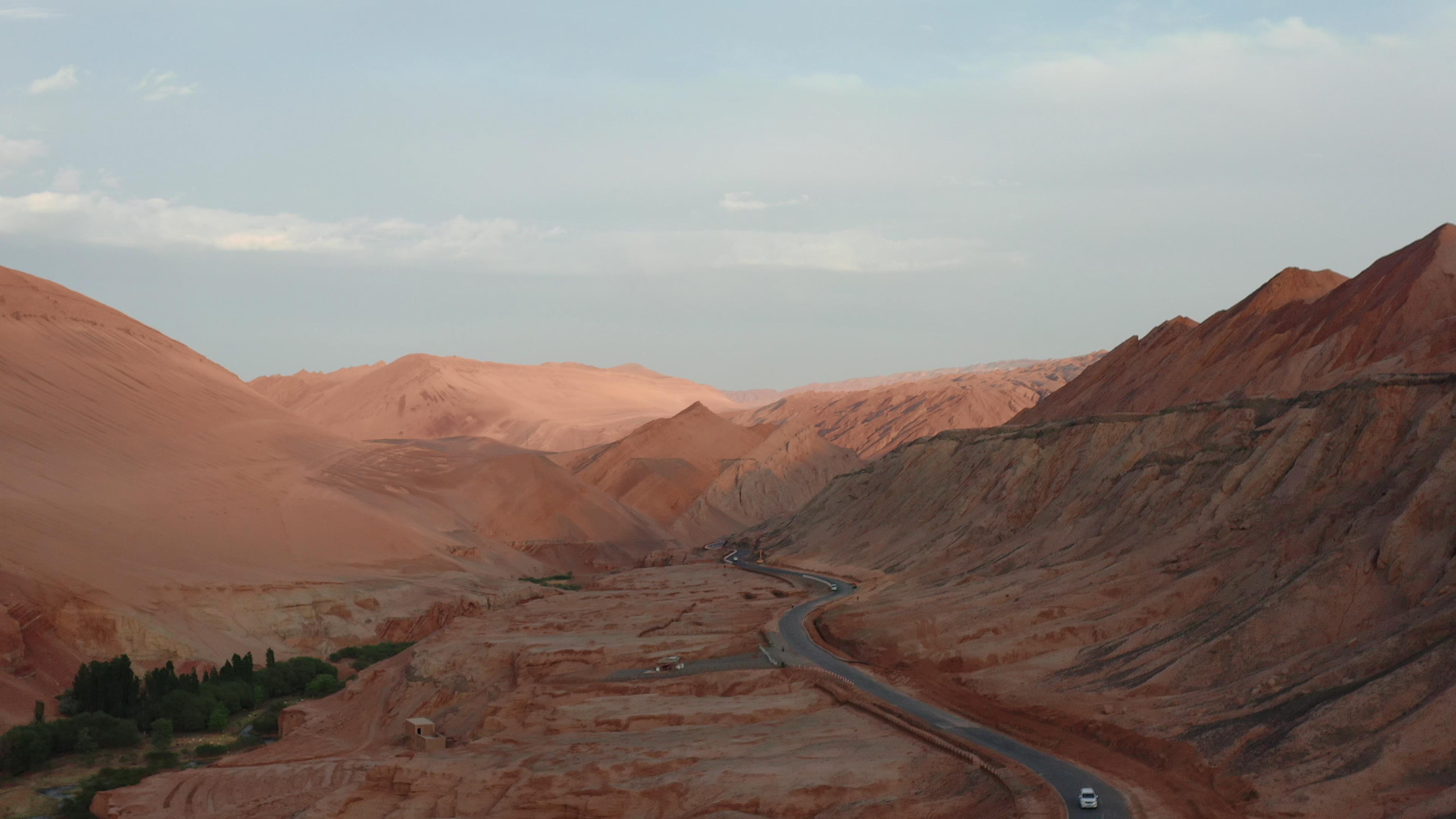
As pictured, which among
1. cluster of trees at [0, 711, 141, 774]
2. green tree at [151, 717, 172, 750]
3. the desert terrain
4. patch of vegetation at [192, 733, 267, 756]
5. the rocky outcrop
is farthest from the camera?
the rocky outcrop

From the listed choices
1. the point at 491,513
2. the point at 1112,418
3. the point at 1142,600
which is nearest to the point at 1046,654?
the point at 1142,600

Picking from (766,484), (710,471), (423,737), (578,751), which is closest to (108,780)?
(423,737)

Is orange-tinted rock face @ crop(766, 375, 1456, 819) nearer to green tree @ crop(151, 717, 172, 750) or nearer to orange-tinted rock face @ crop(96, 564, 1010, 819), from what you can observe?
orange-tinted rock face @ crop(96, 564, 1010, 819)

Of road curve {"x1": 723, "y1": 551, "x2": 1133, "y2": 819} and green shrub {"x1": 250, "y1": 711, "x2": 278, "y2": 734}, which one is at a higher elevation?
road curve {"x1": 723, "y1": 551, "x2": 1133, "y2": 819}

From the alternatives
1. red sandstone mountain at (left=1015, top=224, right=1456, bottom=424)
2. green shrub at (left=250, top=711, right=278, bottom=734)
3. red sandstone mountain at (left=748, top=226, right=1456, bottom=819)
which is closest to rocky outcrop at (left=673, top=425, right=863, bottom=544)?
red sandstone mountain at (left=1015, top=224, right=1456, bottom=424)

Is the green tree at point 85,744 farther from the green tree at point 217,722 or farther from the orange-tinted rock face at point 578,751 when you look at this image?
the orange-tinted rock face at point 578,751

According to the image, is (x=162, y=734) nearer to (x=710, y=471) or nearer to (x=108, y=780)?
(x=108, y=780)
